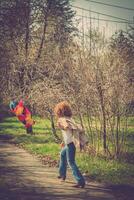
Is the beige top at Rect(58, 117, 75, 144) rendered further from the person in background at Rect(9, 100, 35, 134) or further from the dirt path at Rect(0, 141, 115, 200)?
the person in background at Rect(9, 100, 35, 134)

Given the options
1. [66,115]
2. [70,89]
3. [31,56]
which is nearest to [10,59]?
[31,56]

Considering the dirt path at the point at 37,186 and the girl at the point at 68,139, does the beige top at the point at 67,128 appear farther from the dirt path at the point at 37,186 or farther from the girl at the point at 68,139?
the dirt path at the point at 37,186

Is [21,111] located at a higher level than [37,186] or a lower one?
higher

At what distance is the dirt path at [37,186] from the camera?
725 cm

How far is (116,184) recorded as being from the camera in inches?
332

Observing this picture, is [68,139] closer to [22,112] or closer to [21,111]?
[21,111]

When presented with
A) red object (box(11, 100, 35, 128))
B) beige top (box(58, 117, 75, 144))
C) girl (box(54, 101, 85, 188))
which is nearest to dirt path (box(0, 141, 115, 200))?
girl (box(54, 101, 85, 188))

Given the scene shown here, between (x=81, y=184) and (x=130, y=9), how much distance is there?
1256 centimetres

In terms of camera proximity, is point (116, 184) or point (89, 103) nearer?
point (116, 184)

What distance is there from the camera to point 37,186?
26.2ft

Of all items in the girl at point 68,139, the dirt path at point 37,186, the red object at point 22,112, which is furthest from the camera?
the red object at point 22,112

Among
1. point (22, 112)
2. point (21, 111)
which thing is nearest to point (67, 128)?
point (21, 111)

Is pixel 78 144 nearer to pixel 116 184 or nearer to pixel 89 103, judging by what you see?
pixel 116 184

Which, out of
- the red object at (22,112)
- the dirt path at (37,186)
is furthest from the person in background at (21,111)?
the dirt path at (37,186)
